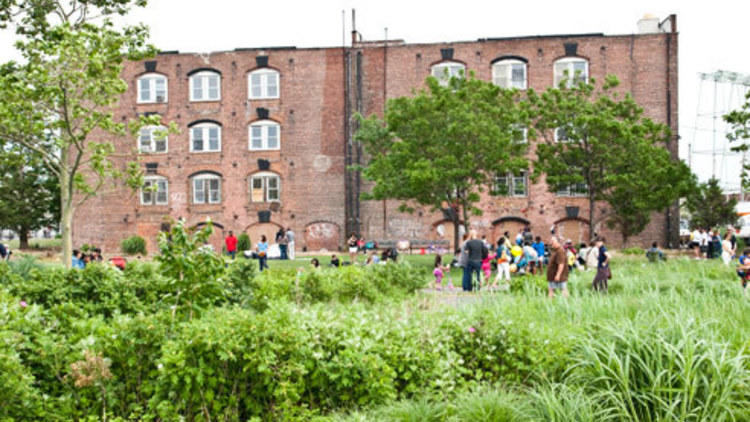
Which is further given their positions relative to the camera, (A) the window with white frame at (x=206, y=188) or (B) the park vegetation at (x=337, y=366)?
(A) the window with white frame at (x=206, y=188)

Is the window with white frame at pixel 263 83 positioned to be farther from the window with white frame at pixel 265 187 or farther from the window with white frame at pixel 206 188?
the window with white frame at pixel 206 188

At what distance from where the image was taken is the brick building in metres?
37.3

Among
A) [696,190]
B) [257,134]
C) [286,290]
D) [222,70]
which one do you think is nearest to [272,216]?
[257,134]

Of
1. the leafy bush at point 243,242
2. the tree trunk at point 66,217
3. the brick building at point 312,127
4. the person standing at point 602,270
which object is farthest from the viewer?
the brick building at point 312,127

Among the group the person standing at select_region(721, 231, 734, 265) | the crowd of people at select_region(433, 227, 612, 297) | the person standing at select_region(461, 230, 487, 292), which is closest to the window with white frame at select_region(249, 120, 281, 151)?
the crowd of people at select_region(433, 227, 612, 297)

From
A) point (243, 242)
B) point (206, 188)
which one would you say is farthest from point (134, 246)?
point (243, 242)

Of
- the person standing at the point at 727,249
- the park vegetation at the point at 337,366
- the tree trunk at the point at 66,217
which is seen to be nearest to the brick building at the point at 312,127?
the person standing at the point at 727,249

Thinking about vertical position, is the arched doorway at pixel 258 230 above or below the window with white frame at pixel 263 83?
below

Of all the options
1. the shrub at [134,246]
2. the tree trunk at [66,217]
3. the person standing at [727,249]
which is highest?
the tree trunk at [66,217]

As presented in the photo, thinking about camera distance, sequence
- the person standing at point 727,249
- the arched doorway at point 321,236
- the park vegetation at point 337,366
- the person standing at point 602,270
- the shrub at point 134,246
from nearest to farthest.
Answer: the park vegetation at point 337,366, the person standing at point 602,270, the person standing at point 727,249, the shrub at point 134,246, the arched doorway at point 321,236

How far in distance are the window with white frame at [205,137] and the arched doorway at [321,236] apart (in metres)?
7.84

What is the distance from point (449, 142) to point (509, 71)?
1536 centimetres

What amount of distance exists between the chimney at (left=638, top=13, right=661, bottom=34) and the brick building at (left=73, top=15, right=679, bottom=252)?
0.25ft

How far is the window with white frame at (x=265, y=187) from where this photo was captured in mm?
38938
